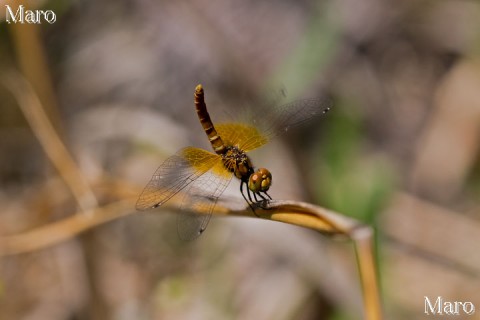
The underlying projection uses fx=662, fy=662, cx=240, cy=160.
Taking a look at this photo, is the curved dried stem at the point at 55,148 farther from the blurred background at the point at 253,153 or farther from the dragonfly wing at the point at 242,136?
the dragonfly wing at the point at 242,136

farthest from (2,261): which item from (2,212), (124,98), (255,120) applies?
(255,120)

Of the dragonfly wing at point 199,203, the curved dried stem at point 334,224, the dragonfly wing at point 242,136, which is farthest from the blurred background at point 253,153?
the curved dried stem at point 334,224

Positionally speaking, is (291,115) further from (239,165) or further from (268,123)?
(239,165)

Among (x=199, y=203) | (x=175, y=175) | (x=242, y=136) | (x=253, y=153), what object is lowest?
(x=199, y=203)

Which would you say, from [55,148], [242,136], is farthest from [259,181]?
[55,148]

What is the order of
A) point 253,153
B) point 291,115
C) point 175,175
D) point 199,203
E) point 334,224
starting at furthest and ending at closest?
point 253,153, point 291,115, point 175,175, point 199,203, point 334,224

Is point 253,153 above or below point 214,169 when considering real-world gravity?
above

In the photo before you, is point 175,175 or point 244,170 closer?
point 175,175

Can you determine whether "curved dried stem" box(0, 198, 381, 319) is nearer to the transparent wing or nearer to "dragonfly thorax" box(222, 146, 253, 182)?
"dragonfly thorax" box(222, 146, 253, 182)
